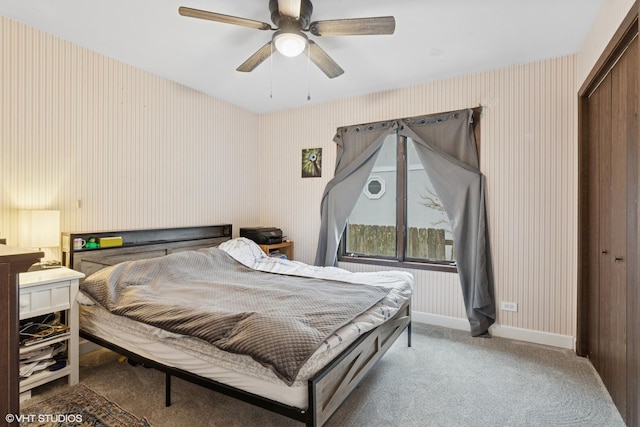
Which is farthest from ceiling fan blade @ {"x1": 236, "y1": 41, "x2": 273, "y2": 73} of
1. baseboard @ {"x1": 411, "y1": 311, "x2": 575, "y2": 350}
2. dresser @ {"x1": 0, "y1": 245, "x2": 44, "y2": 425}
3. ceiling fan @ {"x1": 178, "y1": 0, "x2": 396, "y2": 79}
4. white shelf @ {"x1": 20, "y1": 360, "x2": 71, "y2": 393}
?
baseboard @ {"x1": 411, "y1": 311, "x2": 575, "y2": 350}

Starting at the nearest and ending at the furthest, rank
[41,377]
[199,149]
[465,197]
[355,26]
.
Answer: [355,26] < [41,377] < [465,197] < [199,149]

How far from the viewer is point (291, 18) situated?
6.41 ft

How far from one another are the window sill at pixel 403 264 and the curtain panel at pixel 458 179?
168 millimetres

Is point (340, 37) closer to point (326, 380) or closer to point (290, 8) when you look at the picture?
point (290, 8)

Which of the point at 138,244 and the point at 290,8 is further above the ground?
the point at 290,8

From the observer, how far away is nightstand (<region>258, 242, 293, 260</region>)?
3.90 metres

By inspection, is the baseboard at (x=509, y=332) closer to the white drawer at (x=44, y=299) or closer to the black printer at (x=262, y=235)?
the black printer at (x=262, y=235)

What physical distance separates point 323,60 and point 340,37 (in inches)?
11.5

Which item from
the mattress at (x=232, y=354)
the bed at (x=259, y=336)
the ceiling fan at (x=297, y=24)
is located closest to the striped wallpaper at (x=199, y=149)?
the bed at (x=259, y=336)

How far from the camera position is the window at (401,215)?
3.47 metres

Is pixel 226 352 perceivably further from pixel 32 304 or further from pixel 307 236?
pixel 307 236

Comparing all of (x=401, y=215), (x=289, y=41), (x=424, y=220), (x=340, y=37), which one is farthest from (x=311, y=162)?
(x=289, y=41)

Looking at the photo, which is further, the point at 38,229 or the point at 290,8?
the point at 38,229

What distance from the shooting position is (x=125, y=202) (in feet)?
9.82
